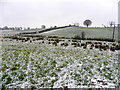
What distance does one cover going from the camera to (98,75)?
17.5 ft

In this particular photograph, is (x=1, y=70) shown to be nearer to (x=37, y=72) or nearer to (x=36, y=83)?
(x=37, y=72)

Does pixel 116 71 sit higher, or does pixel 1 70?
pixel 1 70

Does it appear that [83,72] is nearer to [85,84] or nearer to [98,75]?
[98,75]

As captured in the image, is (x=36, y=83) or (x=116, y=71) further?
(x=116, y=71)

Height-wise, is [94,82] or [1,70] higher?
[1,70]

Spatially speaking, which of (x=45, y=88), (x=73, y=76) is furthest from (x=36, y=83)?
(x=73, y=76)

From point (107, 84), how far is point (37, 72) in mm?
3854

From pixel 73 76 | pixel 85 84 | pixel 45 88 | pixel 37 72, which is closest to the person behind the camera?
pixel 45 88

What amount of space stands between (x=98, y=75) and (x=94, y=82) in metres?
0.85

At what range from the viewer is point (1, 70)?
18.9ft

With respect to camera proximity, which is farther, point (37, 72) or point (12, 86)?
point (37, 72)

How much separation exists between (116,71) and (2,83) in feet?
21.6

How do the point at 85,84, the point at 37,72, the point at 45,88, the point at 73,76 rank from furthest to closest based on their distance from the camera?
1. the point at 37,72
2. the point at 73,76
3. the point at 85,84
4. the point at 45,88

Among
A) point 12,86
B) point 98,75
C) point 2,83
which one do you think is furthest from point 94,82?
point 2,83
